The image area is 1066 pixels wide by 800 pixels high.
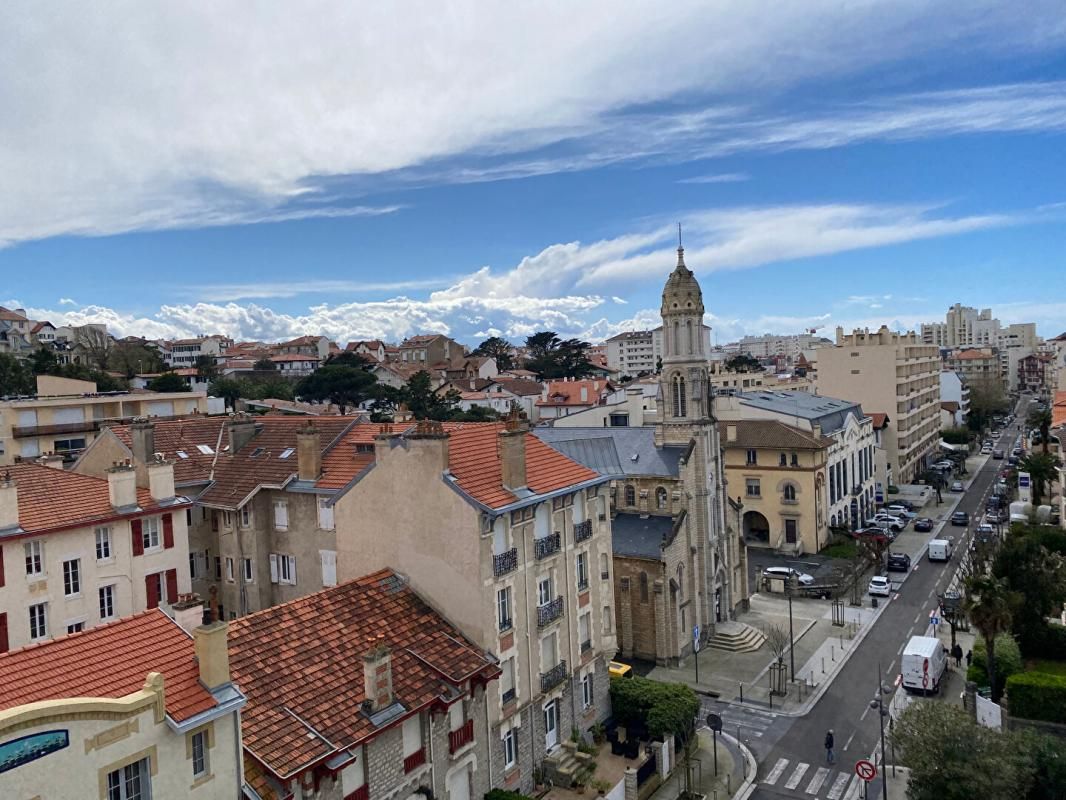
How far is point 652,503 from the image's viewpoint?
159 ft

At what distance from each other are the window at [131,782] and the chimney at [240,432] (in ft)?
93.8

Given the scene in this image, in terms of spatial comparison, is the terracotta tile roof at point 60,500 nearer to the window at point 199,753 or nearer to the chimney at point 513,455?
the chimney at point 513,455

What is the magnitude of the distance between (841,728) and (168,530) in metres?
32.9

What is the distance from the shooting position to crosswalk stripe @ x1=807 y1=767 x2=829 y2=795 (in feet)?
101

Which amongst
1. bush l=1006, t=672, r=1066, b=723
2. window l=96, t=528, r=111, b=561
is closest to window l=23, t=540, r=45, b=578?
window l=96, t=528, r=111, b=561

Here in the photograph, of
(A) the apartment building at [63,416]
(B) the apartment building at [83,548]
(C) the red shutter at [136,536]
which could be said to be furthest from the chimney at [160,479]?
(A) the apartment building at [63,416]

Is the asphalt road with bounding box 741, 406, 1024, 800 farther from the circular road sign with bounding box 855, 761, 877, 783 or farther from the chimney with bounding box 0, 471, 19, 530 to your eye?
the chimney with bounding box 0, 471, 19, 530

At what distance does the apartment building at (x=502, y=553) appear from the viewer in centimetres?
2728

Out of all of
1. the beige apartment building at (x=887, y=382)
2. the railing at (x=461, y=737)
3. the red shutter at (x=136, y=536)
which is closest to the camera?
the railing at (x=461, y=737)

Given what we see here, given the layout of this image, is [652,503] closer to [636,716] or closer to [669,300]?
[669,300]

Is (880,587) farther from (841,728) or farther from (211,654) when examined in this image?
(211,654)

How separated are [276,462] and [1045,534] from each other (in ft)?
166

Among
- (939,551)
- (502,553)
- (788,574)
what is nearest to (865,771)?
(502,553)

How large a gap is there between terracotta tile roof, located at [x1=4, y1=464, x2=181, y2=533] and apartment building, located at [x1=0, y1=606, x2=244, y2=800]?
51.3 feet
